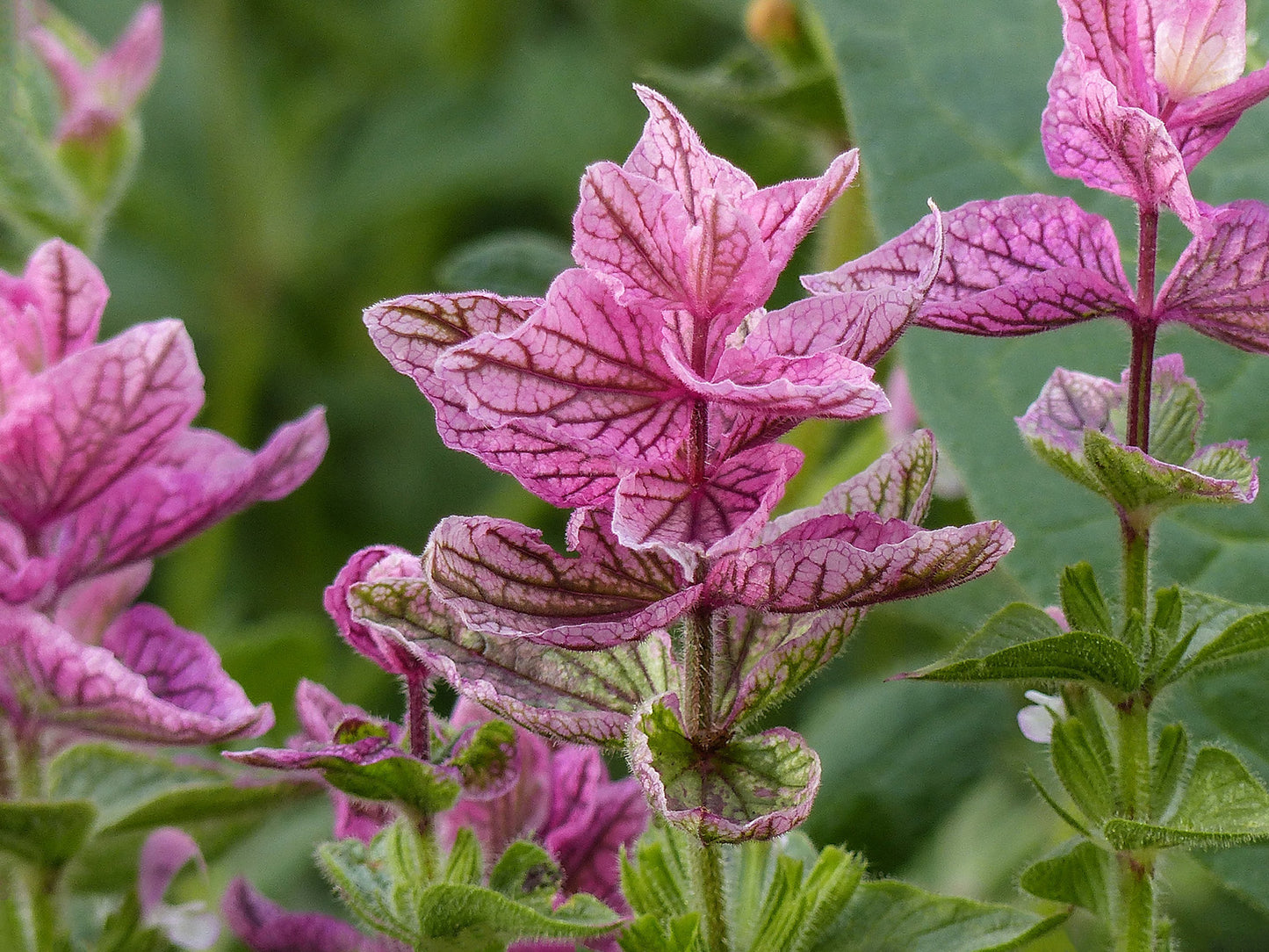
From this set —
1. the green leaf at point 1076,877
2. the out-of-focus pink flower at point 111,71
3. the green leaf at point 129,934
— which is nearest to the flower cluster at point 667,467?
the green leaf at point 1076,877

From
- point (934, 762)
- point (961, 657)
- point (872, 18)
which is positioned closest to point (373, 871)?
point (961, 657)

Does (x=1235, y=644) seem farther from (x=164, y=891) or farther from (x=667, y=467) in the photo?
(x=164, y=891)

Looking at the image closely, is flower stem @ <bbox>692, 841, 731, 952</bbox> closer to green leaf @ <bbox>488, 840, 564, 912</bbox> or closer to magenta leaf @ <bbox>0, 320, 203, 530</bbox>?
green leaf @ <bbox>488, 840, 564, 912</bbox>

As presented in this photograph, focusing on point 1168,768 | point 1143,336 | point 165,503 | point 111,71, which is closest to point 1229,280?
point 1143,336

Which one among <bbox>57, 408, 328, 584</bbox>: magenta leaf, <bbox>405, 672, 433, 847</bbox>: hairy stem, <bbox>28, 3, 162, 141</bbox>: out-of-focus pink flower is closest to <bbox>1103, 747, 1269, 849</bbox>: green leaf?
<bbox>405, 672, 433, 847</bbox>: hairy stem

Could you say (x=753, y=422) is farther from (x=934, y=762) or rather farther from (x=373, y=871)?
(x=934, y=762)

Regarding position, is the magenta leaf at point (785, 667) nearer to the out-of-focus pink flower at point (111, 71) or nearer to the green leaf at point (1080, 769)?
the green leaf at point (1080, 769)
